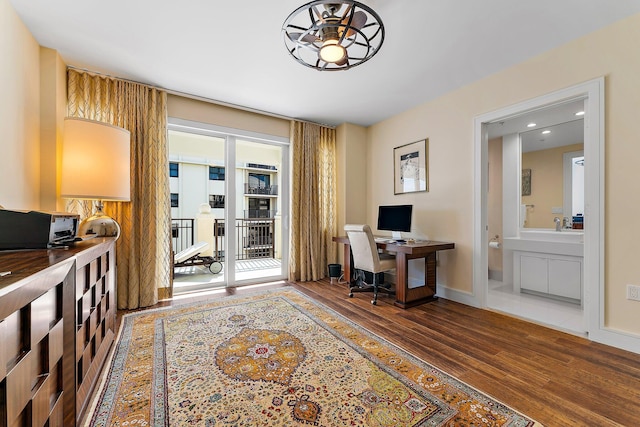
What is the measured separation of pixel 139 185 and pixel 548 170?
5.55 meters

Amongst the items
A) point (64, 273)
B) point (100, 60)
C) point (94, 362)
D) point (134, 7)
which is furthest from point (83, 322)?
point (100, 60)

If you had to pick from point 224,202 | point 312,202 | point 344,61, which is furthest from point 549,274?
point 224,202

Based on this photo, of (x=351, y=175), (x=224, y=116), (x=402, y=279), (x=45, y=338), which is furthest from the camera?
(x=351, y=175)

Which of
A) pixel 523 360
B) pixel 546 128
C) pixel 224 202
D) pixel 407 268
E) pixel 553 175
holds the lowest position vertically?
pixel 523 360

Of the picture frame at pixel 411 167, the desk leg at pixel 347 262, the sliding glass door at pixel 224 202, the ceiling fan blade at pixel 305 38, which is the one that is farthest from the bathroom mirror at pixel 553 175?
the sliding glass door at pixel 224 202

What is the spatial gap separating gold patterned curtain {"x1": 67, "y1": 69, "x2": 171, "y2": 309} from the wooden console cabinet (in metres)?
1.52

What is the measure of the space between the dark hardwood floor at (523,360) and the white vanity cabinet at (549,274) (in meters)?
1.13

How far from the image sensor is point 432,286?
323 cm

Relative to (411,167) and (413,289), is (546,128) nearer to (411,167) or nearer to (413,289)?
(411,167)

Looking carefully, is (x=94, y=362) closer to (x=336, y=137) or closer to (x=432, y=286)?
(x=432, y=286)

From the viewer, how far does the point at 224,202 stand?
3.83 meters

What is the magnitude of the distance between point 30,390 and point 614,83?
3756 millimetres

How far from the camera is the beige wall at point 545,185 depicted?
3.86 metres

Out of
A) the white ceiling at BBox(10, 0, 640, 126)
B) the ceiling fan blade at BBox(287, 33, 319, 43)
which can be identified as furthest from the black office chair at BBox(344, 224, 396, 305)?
the ceiling fan blade at BBox(287, 33, 319, 43)
